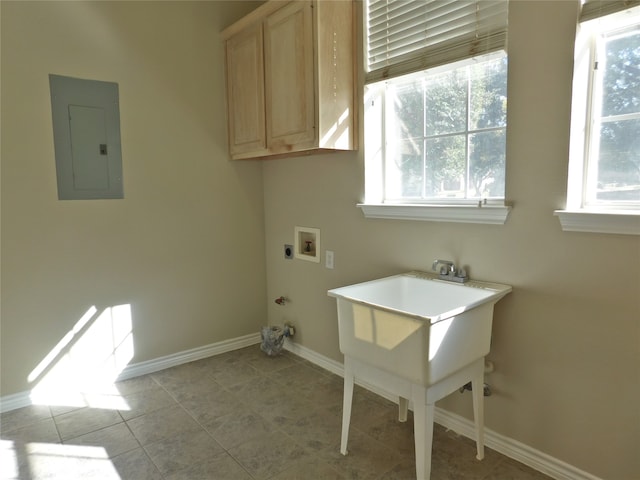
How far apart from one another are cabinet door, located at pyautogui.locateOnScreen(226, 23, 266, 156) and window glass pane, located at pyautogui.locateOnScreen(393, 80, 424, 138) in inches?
34.5

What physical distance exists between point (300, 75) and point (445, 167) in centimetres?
96

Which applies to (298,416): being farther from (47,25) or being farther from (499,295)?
(47,25)

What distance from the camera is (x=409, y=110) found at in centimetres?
232

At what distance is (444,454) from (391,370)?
2.05ft

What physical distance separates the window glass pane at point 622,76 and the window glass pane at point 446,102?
592 millimetres

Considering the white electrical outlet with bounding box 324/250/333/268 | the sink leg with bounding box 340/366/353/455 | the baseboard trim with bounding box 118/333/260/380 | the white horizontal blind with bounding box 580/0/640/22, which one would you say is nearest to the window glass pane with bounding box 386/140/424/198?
the white electrical outlet with bounding box 324/250/333/268

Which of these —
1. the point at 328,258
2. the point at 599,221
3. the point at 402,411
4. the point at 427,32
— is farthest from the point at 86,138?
the point at 599,221

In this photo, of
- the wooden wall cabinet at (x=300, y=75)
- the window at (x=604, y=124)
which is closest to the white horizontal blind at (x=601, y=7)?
the window at (x=604, y=124)

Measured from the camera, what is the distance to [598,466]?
1671 mm

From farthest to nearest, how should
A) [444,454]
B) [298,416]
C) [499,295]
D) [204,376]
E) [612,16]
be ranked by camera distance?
[204,376] < [298,416] < [444,454] < [499,295] < [612,16]

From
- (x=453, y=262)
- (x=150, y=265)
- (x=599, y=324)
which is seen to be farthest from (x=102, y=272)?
(x=599, y=324)

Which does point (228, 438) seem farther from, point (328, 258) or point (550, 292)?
point (550, 292)

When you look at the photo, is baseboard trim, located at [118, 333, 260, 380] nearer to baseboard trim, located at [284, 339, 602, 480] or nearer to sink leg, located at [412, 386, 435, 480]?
baseboard trim, located at [284, 339, 602, 480]

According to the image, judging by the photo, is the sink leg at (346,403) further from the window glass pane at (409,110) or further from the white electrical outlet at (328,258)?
the window glass pane at (409,110)
